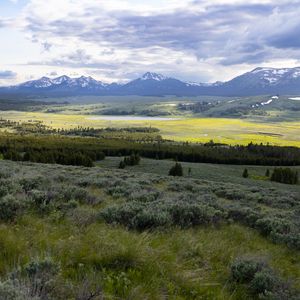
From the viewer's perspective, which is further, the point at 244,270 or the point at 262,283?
the point at 244,270

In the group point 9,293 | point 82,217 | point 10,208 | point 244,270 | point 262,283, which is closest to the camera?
point 9,293

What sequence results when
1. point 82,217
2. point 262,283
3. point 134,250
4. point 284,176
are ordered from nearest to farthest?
point 262,283 → point 134,250 → point 82,217 → point 284,176

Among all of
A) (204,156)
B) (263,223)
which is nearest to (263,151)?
(204,156)

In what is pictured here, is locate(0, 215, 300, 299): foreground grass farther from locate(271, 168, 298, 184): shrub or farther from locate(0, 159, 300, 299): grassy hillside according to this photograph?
locate(271, 168, 298, 184): shrub

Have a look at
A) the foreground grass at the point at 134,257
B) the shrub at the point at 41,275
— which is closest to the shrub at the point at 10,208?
the foreground grass at the point at 134,257

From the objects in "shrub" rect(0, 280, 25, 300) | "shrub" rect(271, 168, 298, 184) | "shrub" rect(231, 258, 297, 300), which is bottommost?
"shrub" rect(271, 168, 298, 184)

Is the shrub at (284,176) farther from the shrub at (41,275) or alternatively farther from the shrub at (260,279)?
the shrub at (41,275)

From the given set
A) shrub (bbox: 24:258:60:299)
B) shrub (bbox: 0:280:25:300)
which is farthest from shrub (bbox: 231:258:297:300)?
shrub (bbox: 0:280:25:300)

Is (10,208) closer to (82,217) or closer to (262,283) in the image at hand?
(82,217)

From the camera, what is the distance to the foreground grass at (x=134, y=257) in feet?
16.8

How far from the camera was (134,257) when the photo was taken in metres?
5.77

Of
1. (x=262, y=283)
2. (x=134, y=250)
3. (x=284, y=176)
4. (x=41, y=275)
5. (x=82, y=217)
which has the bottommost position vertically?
(x=284, y=176)

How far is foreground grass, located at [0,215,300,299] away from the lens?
511 centimetres

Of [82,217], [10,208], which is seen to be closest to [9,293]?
[10,208]
